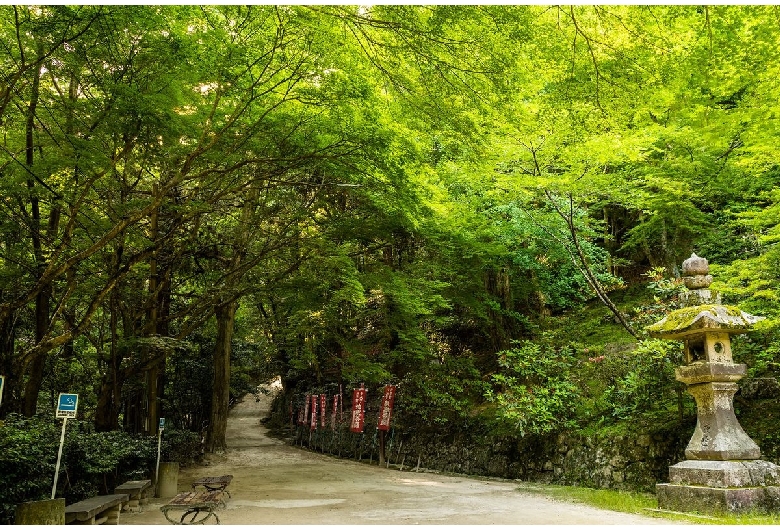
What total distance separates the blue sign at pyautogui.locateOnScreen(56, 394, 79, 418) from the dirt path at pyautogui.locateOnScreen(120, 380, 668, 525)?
217cm

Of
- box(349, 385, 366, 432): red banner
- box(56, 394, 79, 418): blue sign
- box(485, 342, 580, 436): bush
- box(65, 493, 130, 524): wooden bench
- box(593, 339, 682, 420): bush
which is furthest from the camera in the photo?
box(349, 385, 366, 432): red banner

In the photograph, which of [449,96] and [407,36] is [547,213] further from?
[407,36]

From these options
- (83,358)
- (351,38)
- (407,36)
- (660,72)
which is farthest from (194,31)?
(83,358)

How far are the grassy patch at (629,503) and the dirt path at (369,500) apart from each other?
0.31 metres

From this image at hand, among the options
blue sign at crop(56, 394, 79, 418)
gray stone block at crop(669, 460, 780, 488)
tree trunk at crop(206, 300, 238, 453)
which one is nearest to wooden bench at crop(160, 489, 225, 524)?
blue sign at crop(56, 394, 79, 418)

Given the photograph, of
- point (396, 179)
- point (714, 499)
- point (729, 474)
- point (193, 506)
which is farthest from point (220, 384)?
point (729, 474)

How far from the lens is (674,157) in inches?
486

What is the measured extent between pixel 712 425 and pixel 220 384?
48.9 ft

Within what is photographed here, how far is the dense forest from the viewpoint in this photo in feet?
19.4

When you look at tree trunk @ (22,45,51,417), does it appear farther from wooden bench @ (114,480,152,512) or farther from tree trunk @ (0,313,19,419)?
wooden bench @ (114,480,152,512)

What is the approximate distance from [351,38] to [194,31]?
2181mm

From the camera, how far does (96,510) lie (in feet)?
22.3

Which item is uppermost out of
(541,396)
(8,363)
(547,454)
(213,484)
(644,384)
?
(644,384)

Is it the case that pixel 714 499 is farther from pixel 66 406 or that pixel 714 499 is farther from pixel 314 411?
pixel 314 411
